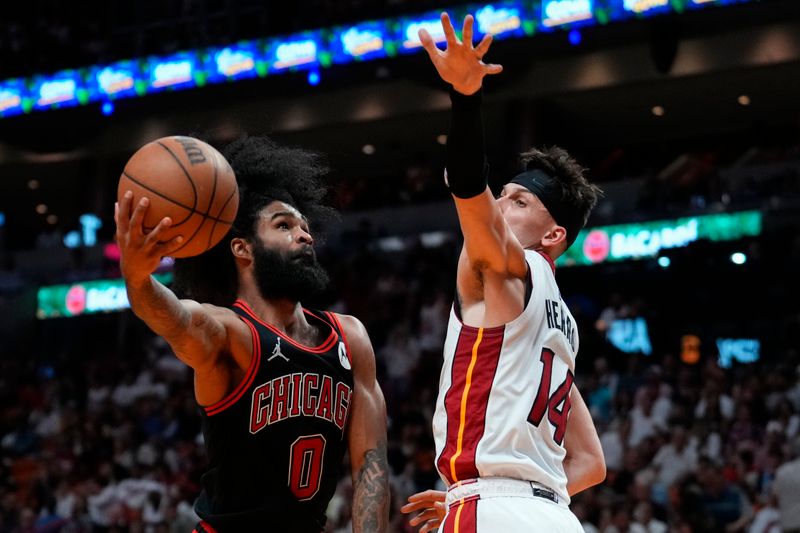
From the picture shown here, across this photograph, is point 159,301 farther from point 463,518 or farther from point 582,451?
→ point 582,451

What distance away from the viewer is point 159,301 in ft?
A: 14.5

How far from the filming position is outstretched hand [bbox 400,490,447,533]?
15.4ft

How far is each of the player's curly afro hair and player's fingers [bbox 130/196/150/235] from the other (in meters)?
1.45

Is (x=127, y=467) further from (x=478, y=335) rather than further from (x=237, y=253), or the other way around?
(x=478, y=335)

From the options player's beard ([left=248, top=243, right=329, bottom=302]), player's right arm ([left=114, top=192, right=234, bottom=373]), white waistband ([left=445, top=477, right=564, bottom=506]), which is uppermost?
player's beard ([left=248, top=243, right=329, bottom=302])

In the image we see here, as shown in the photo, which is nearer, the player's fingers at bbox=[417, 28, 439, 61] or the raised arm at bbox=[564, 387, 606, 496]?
the player's fingers at bbox=[417, 28, 439, 61]

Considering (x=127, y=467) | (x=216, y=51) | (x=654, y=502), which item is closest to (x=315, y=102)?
(x=216, y=51)

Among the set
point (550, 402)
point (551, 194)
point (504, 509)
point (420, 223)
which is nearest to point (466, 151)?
point (551, 194)

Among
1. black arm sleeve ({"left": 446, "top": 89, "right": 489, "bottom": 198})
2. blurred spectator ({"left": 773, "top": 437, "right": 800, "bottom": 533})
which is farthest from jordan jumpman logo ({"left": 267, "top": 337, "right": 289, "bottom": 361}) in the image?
blurred spectator ({"left": 773, "top": 437, "right": 800, "bottom": 533})

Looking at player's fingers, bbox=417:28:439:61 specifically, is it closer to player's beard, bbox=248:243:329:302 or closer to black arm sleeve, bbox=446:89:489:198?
black arm sleeve, bbox=446:89:489:198

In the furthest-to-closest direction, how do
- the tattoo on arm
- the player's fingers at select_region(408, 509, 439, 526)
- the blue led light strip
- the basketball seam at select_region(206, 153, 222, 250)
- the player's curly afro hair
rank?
the blue led light strip < the player's curly afro hair < the tattoo on arm < the player's fingers at select_region(408, 509, 439, 526) < the basketball seam at select_region(206, 153, 222, 250)

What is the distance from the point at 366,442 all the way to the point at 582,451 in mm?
957

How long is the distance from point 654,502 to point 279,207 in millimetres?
6760

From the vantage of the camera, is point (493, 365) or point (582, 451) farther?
point (582, 451)
